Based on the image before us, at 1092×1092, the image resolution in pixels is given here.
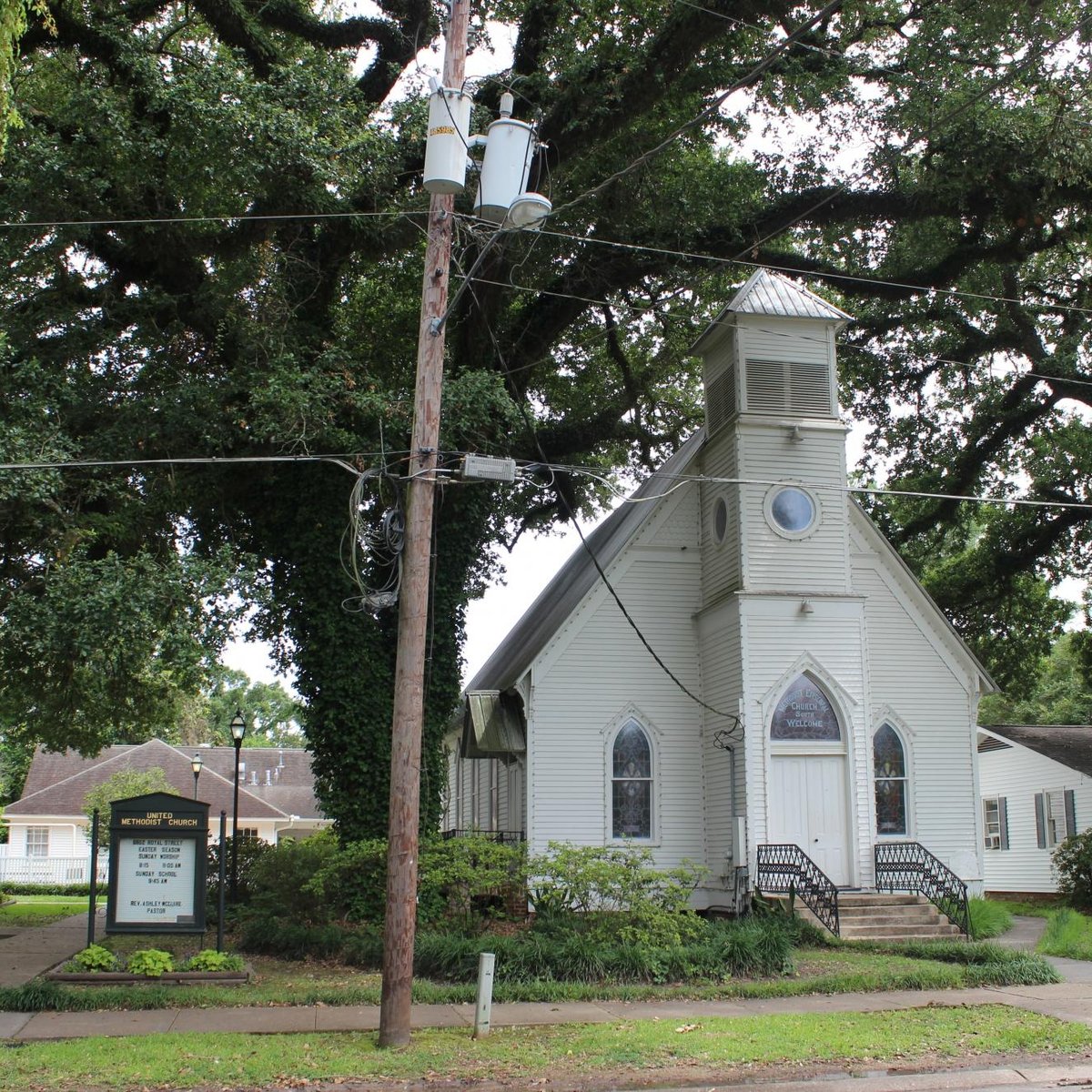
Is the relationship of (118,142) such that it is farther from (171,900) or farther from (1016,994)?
(1016,994)

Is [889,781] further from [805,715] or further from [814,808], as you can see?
[805,715]

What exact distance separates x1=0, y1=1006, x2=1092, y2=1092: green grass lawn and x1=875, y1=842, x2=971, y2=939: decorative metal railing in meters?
6.39

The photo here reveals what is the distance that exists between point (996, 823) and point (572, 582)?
13975 millimetres

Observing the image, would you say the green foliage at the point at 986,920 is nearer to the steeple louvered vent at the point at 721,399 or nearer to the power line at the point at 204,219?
the steeple louvered vent at the point at 721,399

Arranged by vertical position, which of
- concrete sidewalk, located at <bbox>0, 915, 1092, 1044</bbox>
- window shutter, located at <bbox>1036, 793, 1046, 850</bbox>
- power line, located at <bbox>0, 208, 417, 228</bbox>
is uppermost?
power line, located at <bbox>0, 208, 417, 228</bbox>

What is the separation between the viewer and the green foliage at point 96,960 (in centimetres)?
1417

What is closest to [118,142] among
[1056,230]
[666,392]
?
[666,392]

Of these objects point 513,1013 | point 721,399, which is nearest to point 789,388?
point 721,399

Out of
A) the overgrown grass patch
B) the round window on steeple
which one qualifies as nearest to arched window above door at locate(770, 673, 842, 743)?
the round window on steeple

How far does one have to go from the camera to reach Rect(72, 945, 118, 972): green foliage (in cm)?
1417

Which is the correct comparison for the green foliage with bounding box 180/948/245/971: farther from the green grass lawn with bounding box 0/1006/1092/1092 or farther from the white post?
the white post

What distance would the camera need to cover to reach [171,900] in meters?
14.5

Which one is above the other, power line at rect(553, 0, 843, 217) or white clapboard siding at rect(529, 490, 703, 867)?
power line at rect(553, 0, 843, 217)

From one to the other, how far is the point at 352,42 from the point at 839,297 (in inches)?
474
